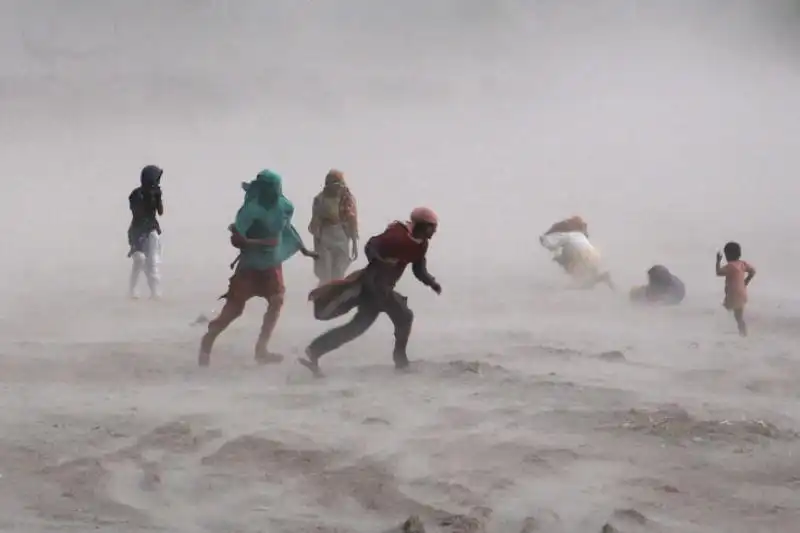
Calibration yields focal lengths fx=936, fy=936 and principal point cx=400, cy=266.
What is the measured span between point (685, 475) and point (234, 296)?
300cm

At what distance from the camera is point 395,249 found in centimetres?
562

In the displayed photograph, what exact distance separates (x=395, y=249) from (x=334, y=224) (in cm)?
296

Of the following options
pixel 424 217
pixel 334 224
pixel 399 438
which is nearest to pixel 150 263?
pixel 334 224

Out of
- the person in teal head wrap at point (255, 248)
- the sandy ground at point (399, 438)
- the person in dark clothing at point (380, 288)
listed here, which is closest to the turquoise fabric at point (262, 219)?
the person in teal head wrap at point (255, 248)

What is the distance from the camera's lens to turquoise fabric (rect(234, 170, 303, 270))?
5.83 meters

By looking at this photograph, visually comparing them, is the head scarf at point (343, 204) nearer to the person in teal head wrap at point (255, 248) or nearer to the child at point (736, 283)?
the person in teal head wrap at point (255, 248)

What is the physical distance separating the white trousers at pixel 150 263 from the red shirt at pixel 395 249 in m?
Answer: 3.87

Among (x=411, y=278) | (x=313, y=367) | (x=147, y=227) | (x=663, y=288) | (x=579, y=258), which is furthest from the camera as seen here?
(x=411, y=278)

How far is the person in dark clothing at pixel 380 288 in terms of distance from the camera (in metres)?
5.62

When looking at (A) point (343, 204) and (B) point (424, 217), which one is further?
(A) point (343, 204)

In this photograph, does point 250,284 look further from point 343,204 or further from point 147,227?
point 147,227

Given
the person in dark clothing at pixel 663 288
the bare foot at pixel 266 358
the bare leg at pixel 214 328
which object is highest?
the person in dark clothing at pixel 663 288

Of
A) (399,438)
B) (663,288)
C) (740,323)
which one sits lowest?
(399,438)

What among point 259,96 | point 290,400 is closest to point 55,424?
point 290,400
